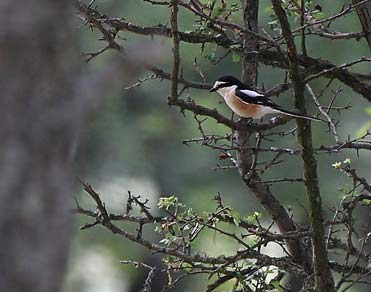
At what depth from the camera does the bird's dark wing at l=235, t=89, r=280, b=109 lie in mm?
4145

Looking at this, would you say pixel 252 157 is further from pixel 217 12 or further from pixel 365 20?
pixel 365 20

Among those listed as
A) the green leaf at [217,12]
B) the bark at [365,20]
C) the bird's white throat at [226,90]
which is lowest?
the green leaf at [217,12]

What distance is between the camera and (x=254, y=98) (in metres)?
4.23

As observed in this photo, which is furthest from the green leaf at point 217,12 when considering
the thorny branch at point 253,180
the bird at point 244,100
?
the bird at point 244,100

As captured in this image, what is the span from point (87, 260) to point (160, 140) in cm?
160

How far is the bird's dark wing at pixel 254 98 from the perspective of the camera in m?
4.14

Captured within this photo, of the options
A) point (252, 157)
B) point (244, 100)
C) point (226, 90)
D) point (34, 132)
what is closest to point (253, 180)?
point (252, 157)

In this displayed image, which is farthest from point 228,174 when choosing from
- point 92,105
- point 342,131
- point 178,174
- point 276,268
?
point 92,105

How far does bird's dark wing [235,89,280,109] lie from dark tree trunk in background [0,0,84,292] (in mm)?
2719

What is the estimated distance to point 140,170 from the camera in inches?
407

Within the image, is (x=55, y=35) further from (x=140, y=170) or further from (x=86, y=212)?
(x=140, y=170)

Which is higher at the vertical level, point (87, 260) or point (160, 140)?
point (160, 140)

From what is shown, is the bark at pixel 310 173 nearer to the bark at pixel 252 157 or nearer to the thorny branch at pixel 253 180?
the thorny branch at pixel 253 180

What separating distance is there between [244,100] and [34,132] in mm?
3039
